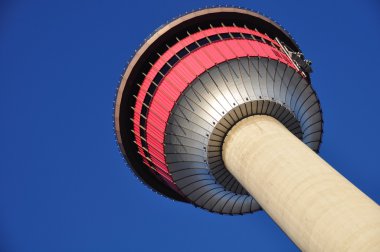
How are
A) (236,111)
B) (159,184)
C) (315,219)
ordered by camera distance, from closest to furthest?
(315,219) → (236,111) → (159,184)

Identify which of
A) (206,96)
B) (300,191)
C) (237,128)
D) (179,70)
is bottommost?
(300,191)

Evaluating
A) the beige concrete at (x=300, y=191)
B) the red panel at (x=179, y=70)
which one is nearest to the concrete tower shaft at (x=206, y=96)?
the red panel at (x=179, y=70)

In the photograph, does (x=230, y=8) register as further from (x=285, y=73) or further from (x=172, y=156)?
(x=172, y=156)

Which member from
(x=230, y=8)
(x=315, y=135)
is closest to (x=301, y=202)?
(x=315, y=135)

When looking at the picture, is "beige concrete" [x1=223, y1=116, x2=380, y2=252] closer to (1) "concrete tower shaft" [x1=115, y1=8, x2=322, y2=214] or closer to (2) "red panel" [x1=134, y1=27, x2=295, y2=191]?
(1) "concrete tower shaft" [x1=115, y1=8, x2=322, y2=214]

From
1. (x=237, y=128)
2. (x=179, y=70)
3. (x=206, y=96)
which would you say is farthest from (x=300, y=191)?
(x=179, y=70)

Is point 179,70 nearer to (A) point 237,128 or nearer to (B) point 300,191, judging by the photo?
(A) point 237,128

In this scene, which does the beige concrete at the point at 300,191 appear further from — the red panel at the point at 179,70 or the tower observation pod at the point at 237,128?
the red panel at the point at 179,70

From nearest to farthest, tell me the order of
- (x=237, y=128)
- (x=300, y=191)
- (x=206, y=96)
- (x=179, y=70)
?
(x=300, y=191) < (x=237, y=128) < (x=206, y=96) < (x=179, y=70)
